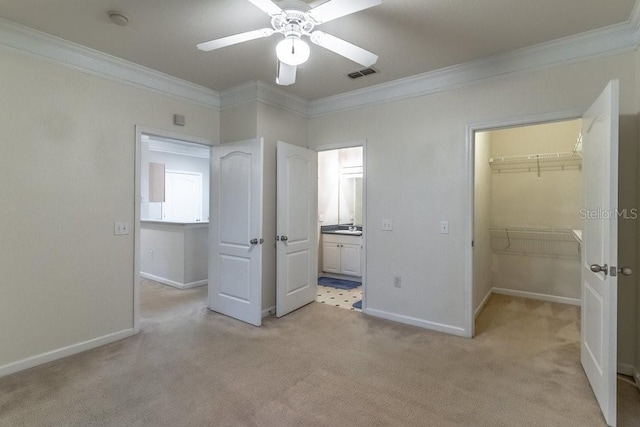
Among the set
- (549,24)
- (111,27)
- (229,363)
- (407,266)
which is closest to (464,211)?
(407,266)

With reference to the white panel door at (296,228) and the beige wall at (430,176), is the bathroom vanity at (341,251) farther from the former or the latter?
the beige wall at (430,176)

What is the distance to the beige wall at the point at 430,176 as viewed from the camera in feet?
9.14

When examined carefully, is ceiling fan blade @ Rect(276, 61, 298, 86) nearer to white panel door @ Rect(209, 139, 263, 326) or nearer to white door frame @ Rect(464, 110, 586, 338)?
white panel door @ Rect(209, 139, 263, 326)

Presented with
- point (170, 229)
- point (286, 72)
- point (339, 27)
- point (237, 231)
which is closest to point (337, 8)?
point (286, 72)

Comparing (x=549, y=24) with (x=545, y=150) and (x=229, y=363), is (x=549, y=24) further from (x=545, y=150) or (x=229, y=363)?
(x=229, y=363)

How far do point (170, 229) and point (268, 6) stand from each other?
13.6 ft

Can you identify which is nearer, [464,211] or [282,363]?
[282,363]

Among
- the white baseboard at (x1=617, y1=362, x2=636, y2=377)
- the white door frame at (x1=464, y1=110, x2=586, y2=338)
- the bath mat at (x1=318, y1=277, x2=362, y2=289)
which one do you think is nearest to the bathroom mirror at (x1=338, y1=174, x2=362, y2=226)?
the bath mat at (x1=318, y1=277, x2=362, y2=289)

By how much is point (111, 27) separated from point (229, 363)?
109 inches

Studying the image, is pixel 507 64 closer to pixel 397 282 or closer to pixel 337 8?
pixel 337 8

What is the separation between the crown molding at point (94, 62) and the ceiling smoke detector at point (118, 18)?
2.21 feet

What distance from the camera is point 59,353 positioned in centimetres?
265

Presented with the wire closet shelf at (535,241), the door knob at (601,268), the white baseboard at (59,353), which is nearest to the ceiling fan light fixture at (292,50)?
the door knob at (601,268)

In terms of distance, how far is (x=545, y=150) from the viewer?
4.30 metres
